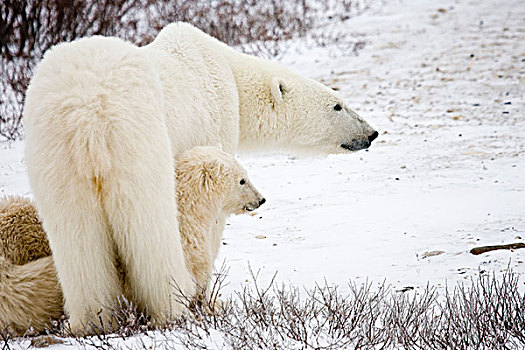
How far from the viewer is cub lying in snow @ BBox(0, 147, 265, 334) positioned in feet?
7.49

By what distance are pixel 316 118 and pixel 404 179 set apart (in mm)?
1310

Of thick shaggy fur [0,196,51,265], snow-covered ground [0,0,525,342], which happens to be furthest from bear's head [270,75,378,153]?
thick shaggy fur [0,196,51,265]

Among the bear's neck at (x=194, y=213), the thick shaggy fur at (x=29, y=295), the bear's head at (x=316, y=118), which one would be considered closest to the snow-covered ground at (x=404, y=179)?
the bear's head at (x=316, y=118)

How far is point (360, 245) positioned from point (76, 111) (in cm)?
199

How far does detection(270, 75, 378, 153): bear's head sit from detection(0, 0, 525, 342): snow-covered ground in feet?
0.76

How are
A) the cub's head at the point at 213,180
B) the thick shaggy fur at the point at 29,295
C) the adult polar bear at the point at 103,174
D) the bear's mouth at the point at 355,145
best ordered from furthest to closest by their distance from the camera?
the bear's mouth at the point at 355,145 → the cub's head at the point at 213,180 → the thick shaggy fur at the point at 29,295 → the adult polar bear at the point at 103,174

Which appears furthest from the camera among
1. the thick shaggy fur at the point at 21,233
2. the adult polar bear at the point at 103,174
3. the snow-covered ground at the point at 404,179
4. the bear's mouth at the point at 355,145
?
the bear's mouth at the point at 355,145

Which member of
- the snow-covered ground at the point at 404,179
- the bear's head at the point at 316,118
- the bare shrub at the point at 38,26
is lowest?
the snow-covered ground at the point at 404,179

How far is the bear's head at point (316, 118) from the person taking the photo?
3449 millimetres

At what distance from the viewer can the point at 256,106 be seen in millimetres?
3338

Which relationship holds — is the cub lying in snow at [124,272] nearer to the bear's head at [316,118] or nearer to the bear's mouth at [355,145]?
the bear's head at [316,118]

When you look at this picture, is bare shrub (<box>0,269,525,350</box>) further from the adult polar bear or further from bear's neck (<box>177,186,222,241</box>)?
bear's neck (<box>177,186,222,241</box>)

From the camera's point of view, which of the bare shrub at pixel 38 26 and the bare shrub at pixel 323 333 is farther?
the bare shrub at pixel 38 26

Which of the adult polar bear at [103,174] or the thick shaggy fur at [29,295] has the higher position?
the adult polar bear at [103,174]
